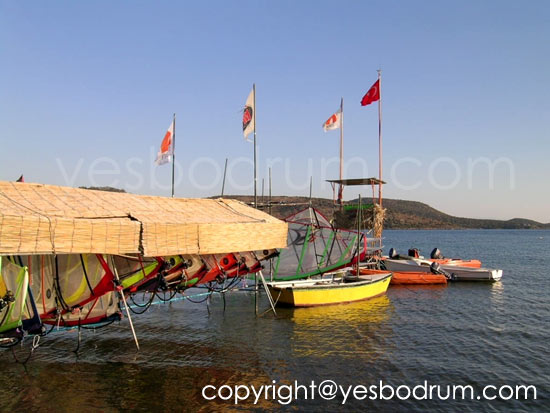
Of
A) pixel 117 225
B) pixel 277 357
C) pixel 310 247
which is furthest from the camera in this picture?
pixel 310 247

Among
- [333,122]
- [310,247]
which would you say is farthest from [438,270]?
[310,247]

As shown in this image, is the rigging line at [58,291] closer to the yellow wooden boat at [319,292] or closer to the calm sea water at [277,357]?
the calm sea water at [277,357]

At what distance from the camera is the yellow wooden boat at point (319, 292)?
23.9 meters

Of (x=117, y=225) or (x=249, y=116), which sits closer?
(x=117, y=225)

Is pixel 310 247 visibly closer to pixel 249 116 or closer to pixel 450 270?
pixel 249 116

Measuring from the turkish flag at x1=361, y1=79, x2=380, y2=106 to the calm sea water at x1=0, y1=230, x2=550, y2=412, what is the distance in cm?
2219

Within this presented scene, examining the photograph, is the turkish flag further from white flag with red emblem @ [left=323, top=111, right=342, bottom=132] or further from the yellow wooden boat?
the yellow wooden boat

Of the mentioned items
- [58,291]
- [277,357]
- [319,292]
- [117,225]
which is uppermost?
[117,225]

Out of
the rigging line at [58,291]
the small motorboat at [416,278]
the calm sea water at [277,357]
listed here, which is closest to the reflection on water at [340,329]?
the calm sea water at [277,357]

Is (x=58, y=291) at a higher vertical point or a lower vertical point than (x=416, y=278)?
higher

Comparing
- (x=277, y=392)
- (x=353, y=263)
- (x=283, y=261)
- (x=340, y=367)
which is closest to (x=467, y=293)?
(x=353, y=263)

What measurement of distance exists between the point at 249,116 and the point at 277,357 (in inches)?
521

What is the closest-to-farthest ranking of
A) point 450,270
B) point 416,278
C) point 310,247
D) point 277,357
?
point 277,357 < point 310,247 < point 416,278 < point 450,270

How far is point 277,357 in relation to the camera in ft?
51.9
